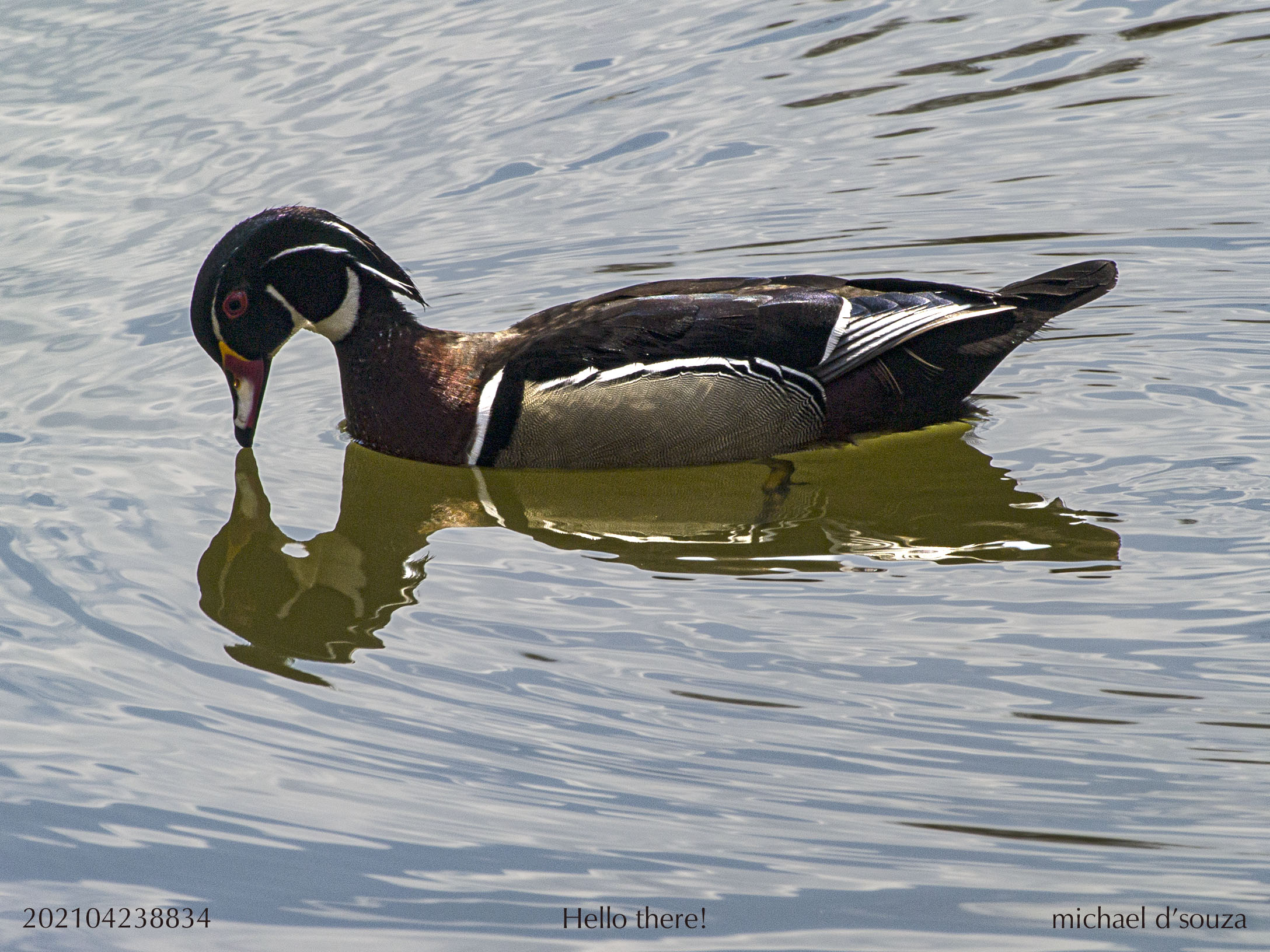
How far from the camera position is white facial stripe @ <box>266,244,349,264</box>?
704 centimetres

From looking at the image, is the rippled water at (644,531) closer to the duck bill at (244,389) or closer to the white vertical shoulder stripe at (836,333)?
the duck bill at (244,389)

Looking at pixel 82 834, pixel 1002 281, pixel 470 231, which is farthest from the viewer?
pixel 470 231

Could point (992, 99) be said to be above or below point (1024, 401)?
above

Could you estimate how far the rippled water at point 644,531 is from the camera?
4281mm

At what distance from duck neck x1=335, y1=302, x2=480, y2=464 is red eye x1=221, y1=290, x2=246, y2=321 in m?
0.48

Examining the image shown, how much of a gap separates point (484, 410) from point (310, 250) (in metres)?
1.12

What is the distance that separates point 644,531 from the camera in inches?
250

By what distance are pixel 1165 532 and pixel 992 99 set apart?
487cm

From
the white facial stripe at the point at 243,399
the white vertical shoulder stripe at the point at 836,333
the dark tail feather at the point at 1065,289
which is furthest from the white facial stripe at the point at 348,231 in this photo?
the dark tail feather at the point at 1065,289

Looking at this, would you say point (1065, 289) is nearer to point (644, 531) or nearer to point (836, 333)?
point (836, 333)

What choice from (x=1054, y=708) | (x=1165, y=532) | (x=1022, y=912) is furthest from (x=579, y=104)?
(x=1022, y=912)

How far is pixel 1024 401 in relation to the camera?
7.21m

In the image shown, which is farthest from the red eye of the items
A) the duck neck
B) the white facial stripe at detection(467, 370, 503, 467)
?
the white facial stripe at detection(467, 370, 503, 467)

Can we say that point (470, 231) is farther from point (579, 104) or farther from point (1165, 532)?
point (1165, 532)
